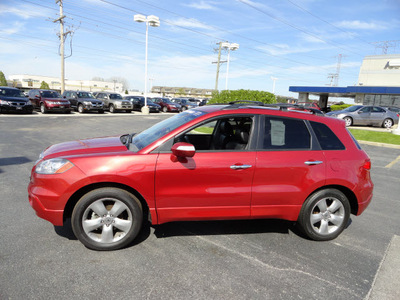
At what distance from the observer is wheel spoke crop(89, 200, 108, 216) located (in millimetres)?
3084

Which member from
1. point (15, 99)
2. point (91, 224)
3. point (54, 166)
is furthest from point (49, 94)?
point (91, 224)

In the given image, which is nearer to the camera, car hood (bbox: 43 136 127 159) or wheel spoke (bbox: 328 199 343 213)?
car hood (bbox: 43 136 127 159)

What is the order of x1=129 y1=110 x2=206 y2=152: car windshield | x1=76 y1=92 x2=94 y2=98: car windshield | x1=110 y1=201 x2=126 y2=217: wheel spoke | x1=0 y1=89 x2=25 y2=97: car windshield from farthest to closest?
x1=76 y1=92 x2=94 y2=98: car windshield → x1=0 y1=89 x2=25 y2=97: car windshield → x1=129 y1=110 x2=206 y2=152: car windshield → x1=110 y1=201 x2=126 y2=217: wheel spoke

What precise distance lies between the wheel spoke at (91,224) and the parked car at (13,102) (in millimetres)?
18615

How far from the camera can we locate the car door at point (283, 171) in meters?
3.36

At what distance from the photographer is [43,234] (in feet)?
11.4

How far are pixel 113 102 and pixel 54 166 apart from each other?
77.6 ft

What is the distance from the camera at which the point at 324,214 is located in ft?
11.9

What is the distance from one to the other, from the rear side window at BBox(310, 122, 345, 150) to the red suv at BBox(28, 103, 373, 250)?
0.01 m

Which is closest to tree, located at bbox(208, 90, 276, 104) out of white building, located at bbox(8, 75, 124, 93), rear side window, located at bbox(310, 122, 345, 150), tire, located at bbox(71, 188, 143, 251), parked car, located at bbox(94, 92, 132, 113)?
parked car, located at bbox(94, 92, 132, 113)

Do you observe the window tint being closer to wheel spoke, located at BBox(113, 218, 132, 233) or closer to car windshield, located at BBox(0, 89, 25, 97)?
wheel spoke, located at BBox(113, 218, 132, 233)

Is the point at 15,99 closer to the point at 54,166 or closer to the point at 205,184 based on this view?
the point at 54,166

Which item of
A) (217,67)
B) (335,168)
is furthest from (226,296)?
(217,67)

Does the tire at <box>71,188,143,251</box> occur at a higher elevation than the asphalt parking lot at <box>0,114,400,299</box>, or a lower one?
higher
